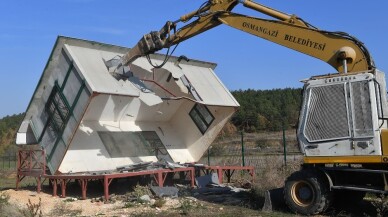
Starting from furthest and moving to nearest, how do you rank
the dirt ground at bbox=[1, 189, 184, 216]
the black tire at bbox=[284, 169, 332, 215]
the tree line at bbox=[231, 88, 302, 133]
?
1. the tree line at bbox=[231, 88, 302, 133]
2. the dirt ground at bbox=[1, 189, 184, 216]
3. the black tire at bbox=[284, 169, 332, 215]

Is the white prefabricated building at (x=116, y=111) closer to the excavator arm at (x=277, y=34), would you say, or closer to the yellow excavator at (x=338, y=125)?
the excavator arm at (x=277, y=34)

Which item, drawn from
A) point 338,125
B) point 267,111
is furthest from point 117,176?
point 267,111

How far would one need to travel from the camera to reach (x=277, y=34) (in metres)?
11.0

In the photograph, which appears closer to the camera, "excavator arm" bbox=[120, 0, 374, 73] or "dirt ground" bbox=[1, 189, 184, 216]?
"excavator arm" bbox=[120, 0, 374, 73]

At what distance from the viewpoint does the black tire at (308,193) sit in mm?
9633

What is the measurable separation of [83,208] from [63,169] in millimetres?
2614

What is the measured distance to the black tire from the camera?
963 centimetres

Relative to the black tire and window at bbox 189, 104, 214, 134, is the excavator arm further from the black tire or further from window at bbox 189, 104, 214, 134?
window at bbox 189, 104, 214, 134

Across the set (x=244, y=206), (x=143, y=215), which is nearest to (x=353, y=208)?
(x=244, y=206)

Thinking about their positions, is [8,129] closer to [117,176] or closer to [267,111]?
[267,111]

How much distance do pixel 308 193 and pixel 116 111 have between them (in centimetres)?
869

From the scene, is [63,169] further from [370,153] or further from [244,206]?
[370,153]

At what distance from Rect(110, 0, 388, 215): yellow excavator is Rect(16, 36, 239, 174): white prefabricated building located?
5823mm

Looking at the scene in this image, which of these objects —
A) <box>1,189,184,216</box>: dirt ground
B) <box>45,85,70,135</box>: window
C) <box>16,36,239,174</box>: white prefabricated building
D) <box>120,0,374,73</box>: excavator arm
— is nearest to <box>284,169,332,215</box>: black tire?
<box>120,0,374,73</box>: excavator arm
